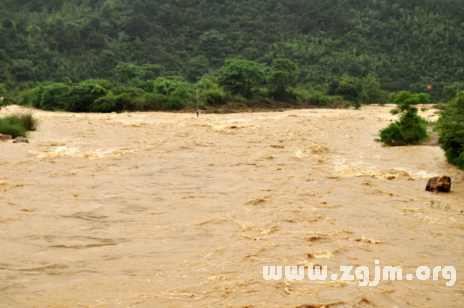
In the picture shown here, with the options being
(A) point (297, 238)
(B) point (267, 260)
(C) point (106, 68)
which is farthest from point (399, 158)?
(C) point (106, 68)

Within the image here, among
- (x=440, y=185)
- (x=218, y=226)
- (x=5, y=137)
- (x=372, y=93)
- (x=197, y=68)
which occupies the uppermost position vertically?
(x=197, y=68)

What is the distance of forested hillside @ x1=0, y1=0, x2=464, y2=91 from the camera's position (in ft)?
164

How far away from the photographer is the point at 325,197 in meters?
8.52

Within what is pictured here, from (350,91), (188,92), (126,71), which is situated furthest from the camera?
(350,91)

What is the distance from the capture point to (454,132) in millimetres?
11250

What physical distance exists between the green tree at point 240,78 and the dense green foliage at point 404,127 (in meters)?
22.0

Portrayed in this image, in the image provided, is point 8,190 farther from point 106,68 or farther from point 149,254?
point 106,68

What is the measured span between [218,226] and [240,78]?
102ft

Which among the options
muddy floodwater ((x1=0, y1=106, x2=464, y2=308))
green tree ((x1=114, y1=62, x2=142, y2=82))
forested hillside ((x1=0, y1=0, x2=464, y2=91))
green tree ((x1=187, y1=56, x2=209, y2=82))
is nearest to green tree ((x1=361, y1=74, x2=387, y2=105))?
forested hillside ((x1=0, y1=0, x2=464, y2=91))

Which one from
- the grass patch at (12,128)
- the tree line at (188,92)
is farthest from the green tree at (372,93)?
the grass patch at (12,128)

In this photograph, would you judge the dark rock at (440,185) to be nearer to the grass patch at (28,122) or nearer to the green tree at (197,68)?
the grass patch at (28,122)

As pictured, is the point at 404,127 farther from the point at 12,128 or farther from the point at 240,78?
the point at 240,78

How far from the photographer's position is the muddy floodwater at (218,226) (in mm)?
4582

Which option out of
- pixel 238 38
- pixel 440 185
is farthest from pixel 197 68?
pixel 440 185
